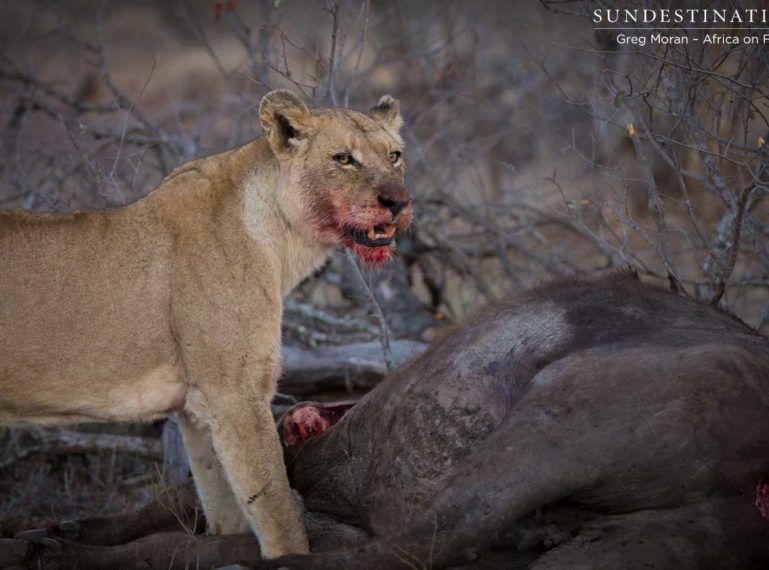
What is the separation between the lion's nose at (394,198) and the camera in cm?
388

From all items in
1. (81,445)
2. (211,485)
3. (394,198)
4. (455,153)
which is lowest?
(81,445)

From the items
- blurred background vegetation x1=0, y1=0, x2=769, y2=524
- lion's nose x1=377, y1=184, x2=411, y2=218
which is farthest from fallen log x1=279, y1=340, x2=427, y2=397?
lion's nose x1=377, y1=184, x2=411, y2=218

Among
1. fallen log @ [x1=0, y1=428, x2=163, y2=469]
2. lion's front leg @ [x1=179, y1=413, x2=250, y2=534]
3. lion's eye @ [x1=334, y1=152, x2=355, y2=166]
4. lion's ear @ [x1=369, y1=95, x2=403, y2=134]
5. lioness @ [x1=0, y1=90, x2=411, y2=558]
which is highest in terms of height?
lion's ear @ [x1=369, y1=95, x2=403, y2=134]

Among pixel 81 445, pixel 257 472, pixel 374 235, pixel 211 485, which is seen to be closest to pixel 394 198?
pixel 374 235

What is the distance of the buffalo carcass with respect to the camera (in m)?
3.14

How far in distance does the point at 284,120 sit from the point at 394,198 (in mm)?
566

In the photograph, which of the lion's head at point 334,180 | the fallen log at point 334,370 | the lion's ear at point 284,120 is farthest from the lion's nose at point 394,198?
the fallen log at point 334,370

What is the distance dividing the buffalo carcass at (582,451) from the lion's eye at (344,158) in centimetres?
85

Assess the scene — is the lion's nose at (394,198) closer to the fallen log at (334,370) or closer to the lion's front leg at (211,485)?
the lion's front leg at (211,485)

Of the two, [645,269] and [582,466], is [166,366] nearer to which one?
[582,466]

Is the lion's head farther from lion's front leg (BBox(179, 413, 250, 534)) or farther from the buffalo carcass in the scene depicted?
lion's front leg (BBox(179, 413, 250, 534))

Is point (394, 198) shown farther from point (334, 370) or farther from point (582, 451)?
point (334, 370)

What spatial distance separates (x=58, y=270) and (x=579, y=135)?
9338 mm

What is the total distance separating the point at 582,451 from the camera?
10.6 ft
